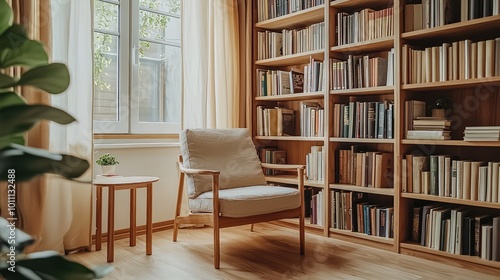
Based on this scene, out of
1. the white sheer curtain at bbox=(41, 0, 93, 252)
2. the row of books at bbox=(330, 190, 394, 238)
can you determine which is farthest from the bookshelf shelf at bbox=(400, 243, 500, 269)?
the white sheer curtain at bbox=(41, 0, 93, 252)

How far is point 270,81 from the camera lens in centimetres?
359

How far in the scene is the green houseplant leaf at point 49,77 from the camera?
385mm

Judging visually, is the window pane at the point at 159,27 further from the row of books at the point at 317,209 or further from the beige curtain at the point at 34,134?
the row of books at the point at 317,209

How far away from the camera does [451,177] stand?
8.20 feet

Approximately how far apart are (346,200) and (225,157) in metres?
0.96

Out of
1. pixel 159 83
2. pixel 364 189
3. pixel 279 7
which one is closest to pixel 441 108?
pixel 364 189

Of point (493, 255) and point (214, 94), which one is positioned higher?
point (214, 94)

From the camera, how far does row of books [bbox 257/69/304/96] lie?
3.46 meters

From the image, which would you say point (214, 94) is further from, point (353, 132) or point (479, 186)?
point (479, 186)

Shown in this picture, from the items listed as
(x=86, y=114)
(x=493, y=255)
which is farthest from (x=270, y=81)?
(x=493, y=255)

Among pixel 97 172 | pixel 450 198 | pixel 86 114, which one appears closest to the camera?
pixel 450 198

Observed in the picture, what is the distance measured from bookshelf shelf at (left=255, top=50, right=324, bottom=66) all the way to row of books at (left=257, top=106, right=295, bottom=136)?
412 millimetres

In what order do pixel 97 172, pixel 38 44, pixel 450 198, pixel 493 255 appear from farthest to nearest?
pixel 97 172
pixel 450 198
pixel 493 255
pixel 38 44

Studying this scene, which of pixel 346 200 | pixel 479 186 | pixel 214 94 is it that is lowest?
pixel 346 200
